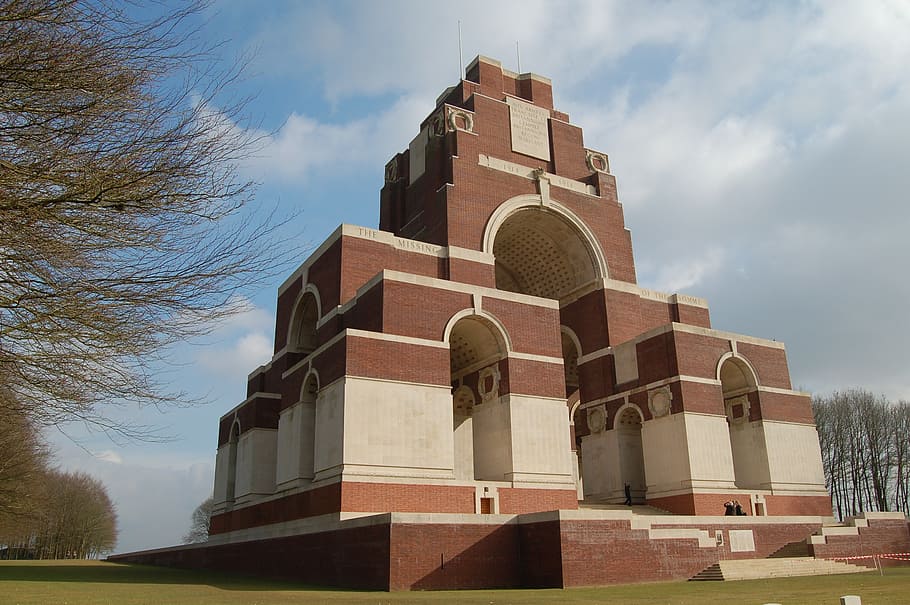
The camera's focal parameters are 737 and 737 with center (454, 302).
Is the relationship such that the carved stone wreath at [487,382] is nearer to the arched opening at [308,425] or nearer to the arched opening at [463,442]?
the arched opening at [463,442]

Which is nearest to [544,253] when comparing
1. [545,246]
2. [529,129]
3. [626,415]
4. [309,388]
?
[545,246]

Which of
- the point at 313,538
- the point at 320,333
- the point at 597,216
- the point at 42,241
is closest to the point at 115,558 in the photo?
the point at 320,333

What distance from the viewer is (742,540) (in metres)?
21.0

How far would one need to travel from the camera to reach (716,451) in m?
26.2

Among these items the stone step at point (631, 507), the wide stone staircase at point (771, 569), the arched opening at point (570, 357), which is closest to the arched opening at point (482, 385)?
the stone step at point (631, 507)

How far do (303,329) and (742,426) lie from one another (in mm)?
18146

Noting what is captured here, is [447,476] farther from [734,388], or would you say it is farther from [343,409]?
[734,388]

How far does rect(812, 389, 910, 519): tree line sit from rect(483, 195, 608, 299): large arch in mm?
26974

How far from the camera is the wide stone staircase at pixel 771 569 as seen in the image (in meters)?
18.0

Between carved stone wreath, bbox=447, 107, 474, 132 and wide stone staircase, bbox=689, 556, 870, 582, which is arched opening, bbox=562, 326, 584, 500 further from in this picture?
wide stone staircase, bbox=689, 556, 870, 582

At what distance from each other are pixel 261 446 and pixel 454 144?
1472cm

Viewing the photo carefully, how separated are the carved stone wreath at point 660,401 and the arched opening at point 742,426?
3.10 metres

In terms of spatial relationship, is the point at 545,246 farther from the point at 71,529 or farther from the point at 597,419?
the point at 71,529

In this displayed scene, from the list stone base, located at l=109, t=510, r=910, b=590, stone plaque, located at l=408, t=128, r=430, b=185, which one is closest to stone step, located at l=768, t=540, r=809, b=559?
stone base, located at l=109, t=510, r=910, b=590
